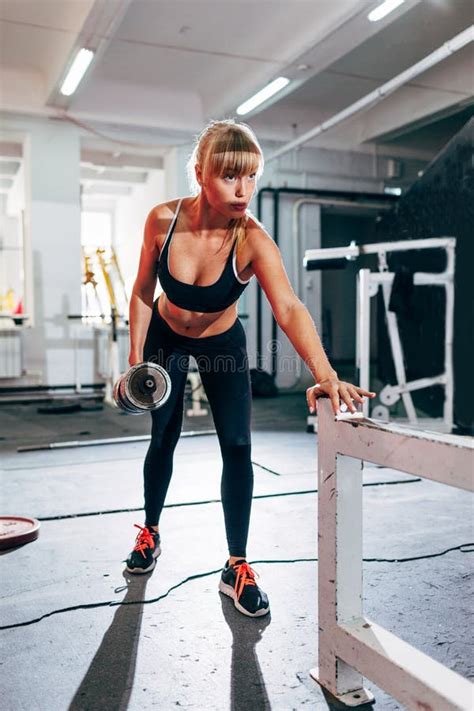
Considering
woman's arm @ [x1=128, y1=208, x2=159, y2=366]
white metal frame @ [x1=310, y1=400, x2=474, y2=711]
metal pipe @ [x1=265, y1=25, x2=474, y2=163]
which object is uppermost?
metal pipe @ [x1=265, y1=25, x2=474, y2=163]

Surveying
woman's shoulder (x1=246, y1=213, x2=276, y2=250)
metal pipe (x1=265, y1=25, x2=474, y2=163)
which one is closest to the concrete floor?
woman's shoulder (x1=246, y1=213, x2=276, y2=250)

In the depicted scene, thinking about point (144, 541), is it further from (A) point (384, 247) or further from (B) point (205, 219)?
(A) point (384, 247)

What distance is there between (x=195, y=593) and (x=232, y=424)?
0.52m

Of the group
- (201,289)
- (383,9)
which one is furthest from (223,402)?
(383,9)

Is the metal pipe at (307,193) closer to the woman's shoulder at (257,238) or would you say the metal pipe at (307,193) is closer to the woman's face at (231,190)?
the woman's shoulder at (257,238)

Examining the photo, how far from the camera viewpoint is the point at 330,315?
1078 centimetres

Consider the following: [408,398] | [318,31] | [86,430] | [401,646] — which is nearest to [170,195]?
[318,31]

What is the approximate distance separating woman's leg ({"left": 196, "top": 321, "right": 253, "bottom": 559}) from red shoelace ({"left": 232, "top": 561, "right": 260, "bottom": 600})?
0.04 m

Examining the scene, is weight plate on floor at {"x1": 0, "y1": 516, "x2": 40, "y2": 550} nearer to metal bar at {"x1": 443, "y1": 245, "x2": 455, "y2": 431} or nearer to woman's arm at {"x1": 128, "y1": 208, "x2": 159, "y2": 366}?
woman's arm at {"x1": 128, "y1": 208, "x2": 159, "y2": 366}

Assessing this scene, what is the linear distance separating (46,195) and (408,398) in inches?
175

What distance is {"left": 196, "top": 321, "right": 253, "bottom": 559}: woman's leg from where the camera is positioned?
6.00 feet

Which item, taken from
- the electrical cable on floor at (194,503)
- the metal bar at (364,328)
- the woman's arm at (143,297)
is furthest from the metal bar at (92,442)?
the woman's arm at (143,297)

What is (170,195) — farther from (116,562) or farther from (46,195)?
(116,562)

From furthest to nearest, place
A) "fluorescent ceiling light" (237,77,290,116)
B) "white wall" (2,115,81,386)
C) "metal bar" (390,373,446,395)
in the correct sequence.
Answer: "white wall" (2,115,81,386), "fluorescent ceiling light" (237,77,290,116), "metal bar" (390,373,446,395)
